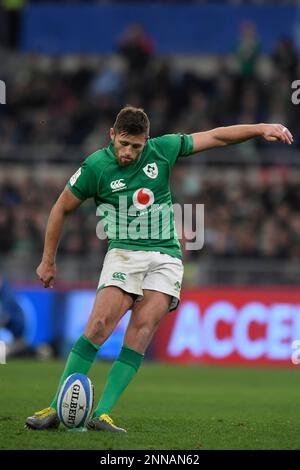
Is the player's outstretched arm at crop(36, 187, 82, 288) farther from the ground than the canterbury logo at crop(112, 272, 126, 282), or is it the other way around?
the player's outstretched arm at crop(36, 187, 82, 288)

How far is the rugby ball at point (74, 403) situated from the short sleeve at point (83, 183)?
55.8 inches

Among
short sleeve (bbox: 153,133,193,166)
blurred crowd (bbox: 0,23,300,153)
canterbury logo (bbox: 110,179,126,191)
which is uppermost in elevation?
blurred crowd (bbox: 0,23,300,153)

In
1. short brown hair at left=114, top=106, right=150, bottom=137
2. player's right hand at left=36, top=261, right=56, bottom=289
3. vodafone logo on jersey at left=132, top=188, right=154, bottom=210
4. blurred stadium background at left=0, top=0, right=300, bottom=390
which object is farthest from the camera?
blurred stadium background at left=0, top=0, right=300, bottom=390

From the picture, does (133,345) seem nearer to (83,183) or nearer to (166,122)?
(83,183)

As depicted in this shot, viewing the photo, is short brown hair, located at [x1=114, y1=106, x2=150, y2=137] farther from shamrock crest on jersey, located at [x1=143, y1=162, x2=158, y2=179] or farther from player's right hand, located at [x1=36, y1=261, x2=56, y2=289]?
player's right hand, located at [x1=36, y1=261, x2=56, y2=289]

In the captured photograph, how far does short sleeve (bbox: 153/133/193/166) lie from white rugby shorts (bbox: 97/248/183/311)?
0.78m

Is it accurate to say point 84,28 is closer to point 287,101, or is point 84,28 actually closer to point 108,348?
point 287,101

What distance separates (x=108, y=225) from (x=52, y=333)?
10958mm

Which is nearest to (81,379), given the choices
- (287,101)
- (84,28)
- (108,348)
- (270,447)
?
(270,447)

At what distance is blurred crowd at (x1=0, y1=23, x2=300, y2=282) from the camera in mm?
20188

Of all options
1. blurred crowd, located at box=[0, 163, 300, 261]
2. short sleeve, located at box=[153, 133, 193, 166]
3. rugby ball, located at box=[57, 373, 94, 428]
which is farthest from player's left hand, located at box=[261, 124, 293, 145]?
blurred crowd, located at box=[0, 163, 300, 261]

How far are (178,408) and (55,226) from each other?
3.00 m

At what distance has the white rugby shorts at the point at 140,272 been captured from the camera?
28.8 feet
